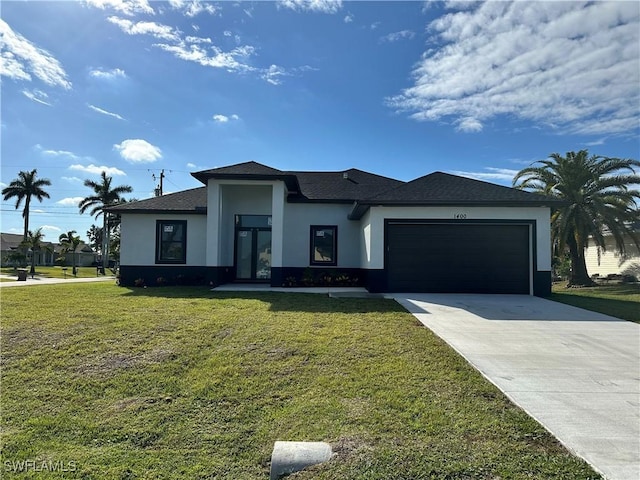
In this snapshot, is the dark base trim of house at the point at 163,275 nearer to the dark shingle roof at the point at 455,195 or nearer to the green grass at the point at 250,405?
the dark shingle roof at the point at 455,195

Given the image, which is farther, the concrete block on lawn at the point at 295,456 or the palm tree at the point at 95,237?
the palm tree at the point at 95,237

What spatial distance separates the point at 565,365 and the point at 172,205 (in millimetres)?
14792

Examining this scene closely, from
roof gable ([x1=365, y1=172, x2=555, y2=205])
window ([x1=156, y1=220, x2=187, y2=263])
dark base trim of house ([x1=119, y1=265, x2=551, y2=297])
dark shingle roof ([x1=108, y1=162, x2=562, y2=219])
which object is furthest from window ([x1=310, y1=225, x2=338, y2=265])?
window ([x1=156, y1=220, x2=187, y2=263])

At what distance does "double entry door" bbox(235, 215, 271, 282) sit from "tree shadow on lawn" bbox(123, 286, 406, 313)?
328 centimetres

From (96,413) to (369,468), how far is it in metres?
2.80

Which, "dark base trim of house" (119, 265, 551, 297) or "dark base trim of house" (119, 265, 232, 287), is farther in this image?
"dark base trim of house" (119, 265, 232, 287)

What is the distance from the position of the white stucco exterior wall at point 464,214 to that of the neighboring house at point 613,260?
33.0ft

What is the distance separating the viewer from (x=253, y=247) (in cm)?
1576

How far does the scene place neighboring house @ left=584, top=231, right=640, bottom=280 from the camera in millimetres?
20297

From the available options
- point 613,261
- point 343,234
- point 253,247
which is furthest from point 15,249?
point 613,261

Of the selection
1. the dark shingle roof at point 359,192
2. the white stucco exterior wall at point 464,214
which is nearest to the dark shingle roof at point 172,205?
the dark shingle roof at point 359,192

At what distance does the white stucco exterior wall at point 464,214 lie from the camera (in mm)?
12281

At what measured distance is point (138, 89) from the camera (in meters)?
13.3

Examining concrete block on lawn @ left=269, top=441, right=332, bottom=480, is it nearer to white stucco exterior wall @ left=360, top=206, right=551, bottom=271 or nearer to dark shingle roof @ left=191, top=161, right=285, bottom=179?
white stucco exterior wall @ left=360, top=206, right=551, bottom=271
